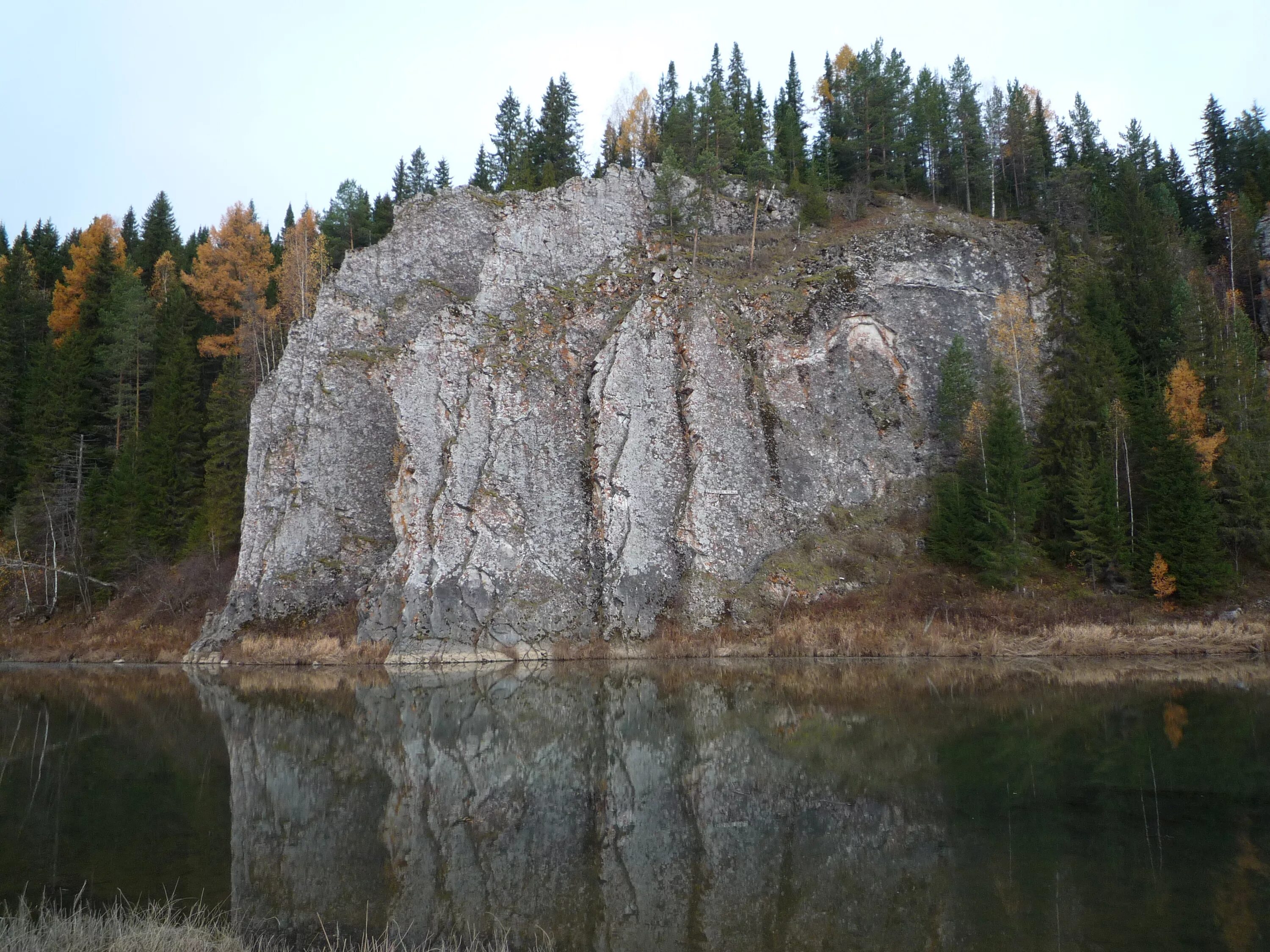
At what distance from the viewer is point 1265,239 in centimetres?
5072

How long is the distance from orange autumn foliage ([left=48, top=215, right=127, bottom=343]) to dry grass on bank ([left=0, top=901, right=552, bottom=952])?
6181cm

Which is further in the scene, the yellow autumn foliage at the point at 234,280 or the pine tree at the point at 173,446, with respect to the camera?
the yellow autumn foliage at the point at 234,280

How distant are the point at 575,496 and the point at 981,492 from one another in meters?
19.0

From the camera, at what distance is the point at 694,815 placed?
11.7m

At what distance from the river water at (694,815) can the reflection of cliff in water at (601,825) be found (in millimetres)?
54

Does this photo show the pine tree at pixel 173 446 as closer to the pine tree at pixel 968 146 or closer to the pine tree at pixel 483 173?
the pine tree at pixel 483 173

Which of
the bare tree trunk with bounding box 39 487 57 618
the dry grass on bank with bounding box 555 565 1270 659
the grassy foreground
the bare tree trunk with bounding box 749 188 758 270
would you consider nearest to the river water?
the dry grass on bank with bounding box 555 565 1270 659

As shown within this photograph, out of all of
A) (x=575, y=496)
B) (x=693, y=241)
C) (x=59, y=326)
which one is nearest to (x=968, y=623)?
(x=575, y=496)

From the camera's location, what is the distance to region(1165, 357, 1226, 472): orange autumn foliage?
3528 cm

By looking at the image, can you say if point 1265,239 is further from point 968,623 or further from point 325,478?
point 325,478

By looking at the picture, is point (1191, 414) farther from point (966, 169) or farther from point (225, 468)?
point (225, 468)

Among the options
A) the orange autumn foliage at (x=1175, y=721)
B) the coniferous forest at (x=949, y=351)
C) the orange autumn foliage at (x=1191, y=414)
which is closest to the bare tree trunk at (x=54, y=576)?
the coniferous forest at (x=949, y=351)

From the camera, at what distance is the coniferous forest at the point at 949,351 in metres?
35.7

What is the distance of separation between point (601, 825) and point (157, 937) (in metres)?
5.87
